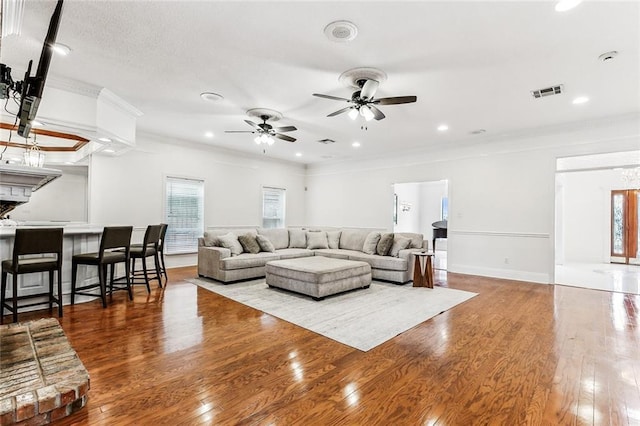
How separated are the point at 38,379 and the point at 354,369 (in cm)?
206

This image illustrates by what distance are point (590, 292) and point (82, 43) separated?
7393 millimetres

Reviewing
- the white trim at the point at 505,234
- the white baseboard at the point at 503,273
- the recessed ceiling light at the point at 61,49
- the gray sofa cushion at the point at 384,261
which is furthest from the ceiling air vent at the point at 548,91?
the recessed ceiling light at the point at 61,49

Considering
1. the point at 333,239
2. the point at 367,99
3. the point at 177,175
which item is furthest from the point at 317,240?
the point at 367,99

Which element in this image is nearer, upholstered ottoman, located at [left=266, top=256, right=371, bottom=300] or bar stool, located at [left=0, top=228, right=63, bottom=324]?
bar stool, located at [left=0, top=228, right=63, bottom=324]

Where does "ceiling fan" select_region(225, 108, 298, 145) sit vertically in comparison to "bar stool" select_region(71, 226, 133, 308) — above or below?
above

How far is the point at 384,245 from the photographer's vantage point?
5.75 metres

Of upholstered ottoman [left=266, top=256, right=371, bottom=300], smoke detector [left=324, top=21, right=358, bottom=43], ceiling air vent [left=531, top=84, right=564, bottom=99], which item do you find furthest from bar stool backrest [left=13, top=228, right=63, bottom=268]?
ceiling air vent [left=531, top=84, right=564, bottom=99]

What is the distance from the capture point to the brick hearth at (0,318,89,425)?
5.49ft

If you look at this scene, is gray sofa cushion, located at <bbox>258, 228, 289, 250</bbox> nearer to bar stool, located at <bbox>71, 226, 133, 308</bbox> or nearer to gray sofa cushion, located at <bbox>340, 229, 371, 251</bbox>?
gray sofa cushion, located at <bbox>340, 229, 371, 251</bbox>

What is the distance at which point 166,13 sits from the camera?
100.0 inches

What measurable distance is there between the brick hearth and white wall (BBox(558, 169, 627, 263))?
9755mm

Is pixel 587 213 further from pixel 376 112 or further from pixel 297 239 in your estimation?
pixel 376 112

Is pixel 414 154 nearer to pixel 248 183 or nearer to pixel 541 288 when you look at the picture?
pixel 541 288

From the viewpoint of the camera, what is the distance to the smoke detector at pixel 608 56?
3043 mm
